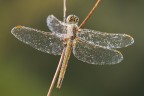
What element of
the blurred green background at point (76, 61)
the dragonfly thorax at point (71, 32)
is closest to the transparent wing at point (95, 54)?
the dragonfly thorax at point (71, 32)

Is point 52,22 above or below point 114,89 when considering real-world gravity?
below

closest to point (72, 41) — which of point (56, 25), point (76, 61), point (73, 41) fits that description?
point (73, 41)

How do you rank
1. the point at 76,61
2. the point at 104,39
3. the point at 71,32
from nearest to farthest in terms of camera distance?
the point at 71,32, the point at 104,39, the point at 76,61

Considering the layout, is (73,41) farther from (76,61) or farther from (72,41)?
(76,61)

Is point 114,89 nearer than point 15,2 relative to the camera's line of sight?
Yes

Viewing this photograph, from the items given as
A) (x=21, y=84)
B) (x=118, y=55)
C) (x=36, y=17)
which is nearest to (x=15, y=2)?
(x=36, y=17)

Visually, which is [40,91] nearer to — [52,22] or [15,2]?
[15,2]

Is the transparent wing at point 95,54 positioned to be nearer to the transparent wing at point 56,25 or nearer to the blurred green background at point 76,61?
the transparent wing at point 56,25
